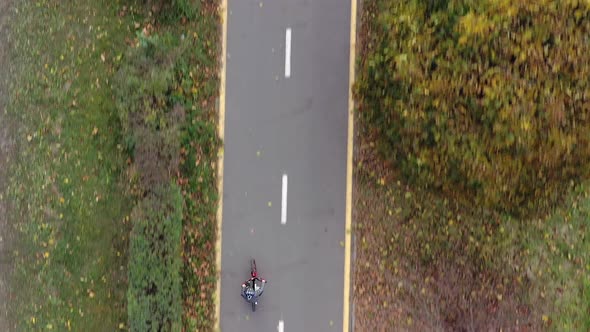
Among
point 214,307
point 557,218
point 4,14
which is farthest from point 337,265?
point 4,14

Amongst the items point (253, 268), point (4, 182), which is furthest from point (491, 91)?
point (4, 182)

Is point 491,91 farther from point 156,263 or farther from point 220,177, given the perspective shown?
point 156,263

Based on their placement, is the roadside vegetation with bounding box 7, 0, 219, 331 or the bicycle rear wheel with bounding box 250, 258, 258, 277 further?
the roadside vegetation with bounding box 7, 0, 219, 331

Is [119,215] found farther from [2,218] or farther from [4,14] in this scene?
[4,14]

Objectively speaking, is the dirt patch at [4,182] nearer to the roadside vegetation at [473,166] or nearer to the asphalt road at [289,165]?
the asphalt road at [289,165]

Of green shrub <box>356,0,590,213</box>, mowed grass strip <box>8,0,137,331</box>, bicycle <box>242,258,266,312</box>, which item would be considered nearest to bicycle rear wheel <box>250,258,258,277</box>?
bicycle <box>242,258,266,312</box>

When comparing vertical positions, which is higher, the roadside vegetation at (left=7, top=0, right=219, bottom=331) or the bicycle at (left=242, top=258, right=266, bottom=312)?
the roadside vegetation at (left=7, top=0, right=219, bottom=331)

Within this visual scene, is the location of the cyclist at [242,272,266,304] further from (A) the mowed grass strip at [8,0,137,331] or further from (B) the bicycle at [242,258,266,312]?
(A) the mowed grass strip at [8,0,137,331]
